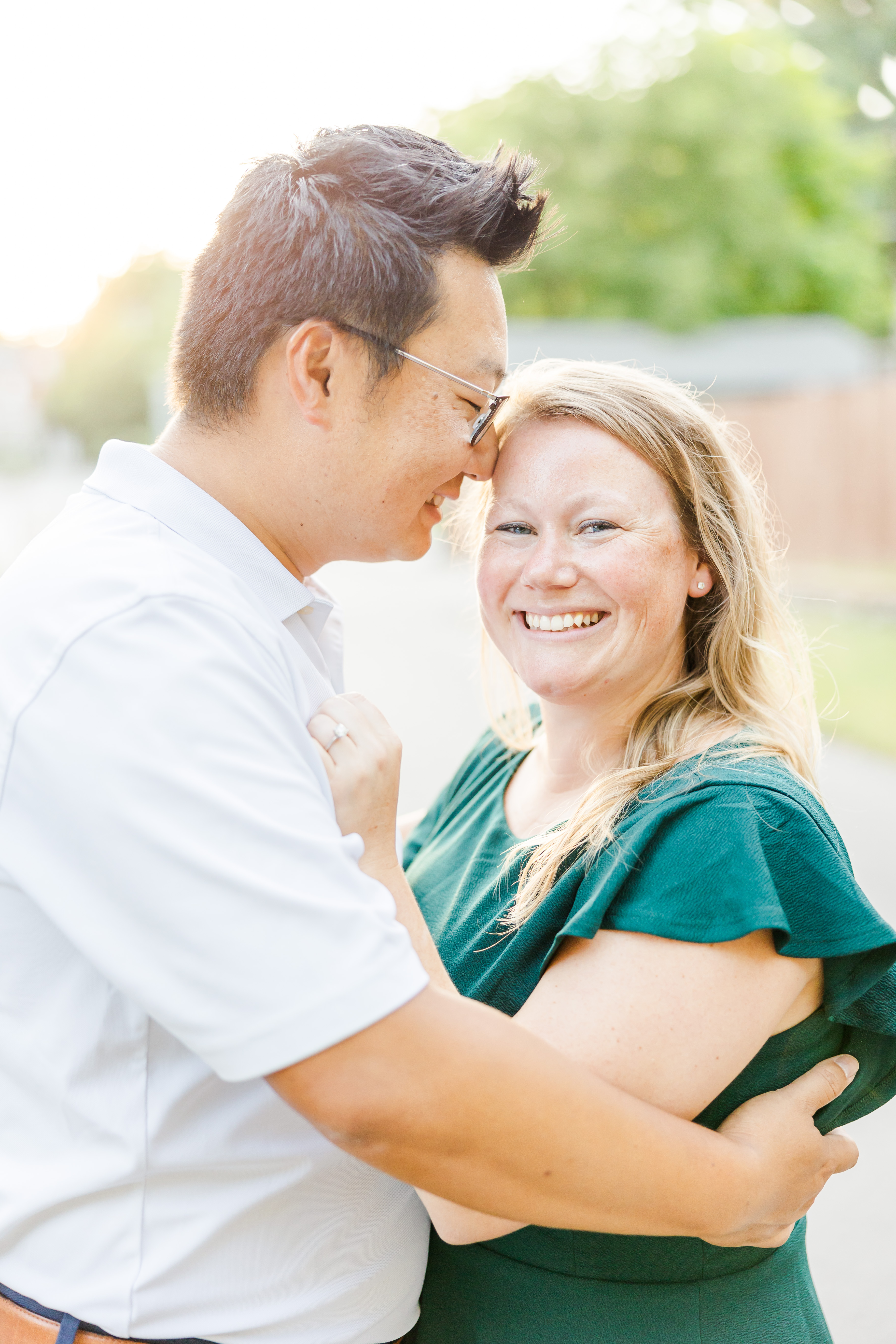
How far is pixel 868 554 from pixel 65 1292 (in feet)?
65.1

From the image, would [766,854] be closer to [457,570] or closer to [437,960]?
[437,960]

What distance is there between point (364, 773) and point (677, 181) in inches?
1329

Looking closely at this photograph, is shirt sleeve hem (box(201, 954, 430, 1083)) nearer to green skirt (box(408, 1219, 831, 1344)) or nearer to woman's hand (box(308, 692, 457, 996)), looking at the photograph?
woman's hand (box(308, 692, 457, 996))

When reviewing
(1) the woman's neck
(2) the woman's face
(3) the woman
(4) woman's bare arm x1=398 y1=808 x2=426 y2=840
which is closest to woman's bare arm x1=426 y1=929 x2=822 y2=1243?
(3) the woman

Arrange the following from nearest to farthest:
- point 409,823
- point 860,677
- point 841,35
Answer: point 409,823 → point 860,677 → point 841,35

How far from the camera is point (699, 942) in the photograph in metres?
1.60

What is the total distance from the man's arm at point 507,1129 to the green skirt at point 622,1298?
1.08 ft

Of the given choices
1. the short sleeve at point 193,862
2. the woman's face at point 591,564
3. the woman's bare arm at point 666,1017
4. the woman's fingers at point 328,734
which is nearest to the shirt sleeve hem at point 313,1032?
the short sleeve at point 193,862

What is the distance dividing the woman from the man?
0.15 m

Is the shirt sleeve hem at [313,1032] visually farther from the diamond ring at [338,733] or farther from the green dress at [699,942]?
the green dress at [699,942]

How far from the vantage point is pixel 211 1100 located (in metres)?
1.42

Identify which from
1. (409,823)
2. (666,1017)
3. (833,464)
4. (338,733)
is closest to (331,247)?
(338,733)

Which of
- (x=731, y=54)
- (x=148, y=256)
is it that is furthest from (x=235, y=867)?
(x=148, y=256)

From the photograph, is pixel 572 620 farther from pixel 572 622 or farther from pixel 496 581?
pixel 496 581
